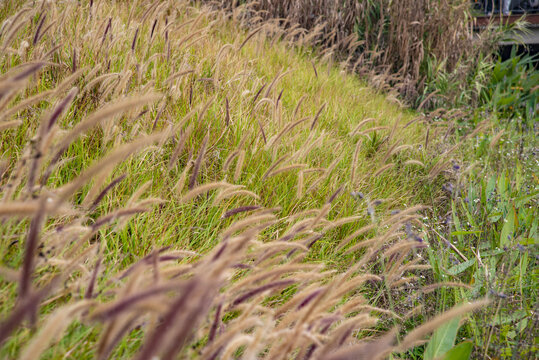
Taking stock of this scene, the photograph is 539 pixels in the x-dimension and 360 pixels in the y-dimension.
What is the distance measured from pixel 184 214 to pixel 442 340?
991mm

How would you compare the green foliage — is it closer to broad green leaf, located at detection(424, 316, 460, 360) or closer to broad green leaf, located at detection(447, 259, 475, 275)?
broad green leaf, located at detection(447, 259, 475, 275)

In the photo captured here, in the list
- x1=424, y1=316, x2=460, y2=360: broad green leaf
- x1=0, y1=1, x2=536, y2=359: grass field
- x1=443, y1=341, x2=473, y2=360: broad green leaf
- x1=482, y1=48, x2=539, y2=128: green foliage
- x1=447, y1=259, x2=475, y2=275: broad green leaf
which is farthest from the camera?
x1=482, y1=48, x2=539, y2=128: green foliage

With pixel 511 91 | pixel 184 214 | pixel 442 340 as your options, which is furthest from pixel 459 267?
pixel 511 91

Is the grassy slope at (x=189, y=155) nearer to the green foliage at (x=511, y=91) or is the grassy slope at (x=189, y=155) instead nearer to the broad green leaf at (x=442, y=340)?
the broad green leaf at (x=442, y=340)

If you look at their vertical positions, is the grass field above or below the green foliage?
above

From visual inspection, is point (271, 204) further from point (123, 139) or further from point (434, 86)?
point (434, 86)

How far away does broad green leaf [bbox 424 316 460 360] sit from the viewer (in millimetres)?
1330

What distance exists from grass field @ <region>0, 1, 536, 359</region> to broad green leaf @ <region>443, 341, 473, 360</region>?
15cm

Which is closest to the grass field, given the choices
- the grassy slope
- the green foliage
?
the grassy slope

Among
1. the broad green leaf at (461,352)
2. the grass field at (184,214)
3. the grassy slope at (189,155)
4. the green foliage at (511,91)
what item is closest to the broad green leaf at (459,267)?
the grass field at (184,214)

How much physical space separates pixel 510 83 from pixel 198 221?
5.73 meters

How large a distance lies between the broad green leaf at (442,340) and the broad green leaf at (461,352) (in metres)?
0.12

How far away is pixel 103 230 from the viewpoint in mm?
1291

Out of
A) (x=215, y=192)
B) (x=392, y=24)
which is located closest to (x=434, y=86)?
(x=392, y=24)
